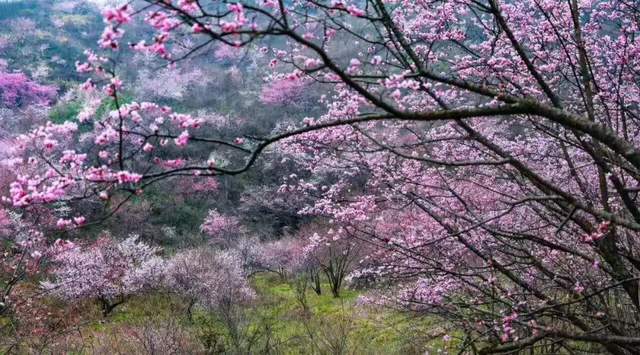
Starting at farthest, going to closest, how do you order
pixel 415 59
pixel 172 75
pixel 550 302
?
pixel 172 75 → pixel 550 302 → pixel 415 59

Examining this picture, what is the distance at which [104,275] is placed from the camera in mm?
15797

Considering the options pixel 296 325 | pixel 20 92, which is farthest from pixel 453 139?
pixel 20 92

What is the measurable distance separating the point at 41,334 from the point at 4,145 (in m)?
18.6

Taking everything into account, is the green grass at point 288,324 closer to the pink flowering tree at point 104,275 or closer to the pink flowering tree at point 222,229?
the pink flowering tree at point 104,275

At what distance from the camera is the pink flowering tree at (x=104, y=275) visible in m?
15.4

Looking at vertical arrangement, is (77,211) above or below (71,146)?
below

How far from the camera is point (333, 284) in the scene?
663 inches

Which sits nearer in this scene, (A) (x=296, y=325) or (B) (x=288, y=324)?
(A) (x=296, y=325)

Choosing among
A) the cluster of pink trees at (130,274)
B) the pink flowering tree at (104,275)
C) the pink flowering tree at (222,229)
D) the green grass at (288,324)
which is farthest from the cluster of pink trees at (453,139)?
the pink flowering tree at (222,229)

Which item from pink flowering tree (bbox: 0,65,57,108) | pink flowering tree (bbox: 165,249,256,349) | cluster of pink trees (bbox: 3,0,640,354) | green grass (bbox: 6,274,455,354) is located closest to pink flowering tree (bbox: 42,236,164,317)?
green grass (bbox: 6,274,455,354)

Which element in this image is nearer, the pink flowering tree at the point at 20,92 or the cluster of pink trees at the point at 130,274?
the cluster of pink trees at the point at 130,274

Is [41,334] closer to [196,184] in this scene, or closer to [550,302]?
[550,302]

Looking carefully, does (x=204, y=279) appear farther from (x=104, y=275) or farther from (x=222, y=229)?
(x=222, y=229)

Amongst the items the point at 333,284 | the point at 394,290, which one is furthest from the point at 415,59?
the point at 333,284
